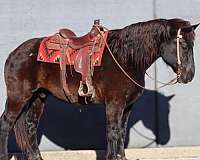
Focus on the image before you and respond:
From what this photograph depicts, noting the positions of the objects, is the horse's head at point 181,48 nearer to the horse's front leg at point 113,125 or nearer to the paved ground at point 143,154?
the horse's front leg at point 113,125

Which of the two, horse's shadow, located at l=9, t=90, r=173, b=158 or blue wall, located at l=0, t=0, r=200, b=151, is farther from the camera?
horse's shadow, located at l=9, t=90, r=173, b=158

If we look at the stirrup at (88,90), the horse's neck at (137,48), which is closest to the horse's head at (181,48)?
the horse's neck at (137,48)

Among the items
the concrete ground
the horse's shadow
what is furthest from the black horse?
the horse's shadow

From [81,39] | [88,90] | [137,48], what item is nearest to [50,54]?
[81,39]

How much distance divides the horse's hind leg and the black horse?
1 cm

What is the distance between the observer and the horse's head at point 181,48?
14.1 feet

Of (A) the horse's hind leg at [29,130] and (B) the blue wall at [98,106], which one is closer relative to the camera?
(A) the horse's hind leg at [29,130]

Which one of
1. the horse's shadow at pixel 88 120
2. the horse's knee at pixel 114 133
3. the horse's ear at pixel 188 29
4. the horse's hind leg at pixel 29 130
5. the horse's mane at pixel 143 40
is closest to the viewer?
the horse's ear at pixel 188 29

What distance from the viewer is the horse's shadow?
6012 millimetres

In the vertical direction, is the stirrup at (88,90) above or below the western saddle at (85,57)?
below

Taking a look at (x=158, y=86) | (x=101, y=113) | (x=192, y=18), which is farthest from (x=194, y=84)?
(x=101, y=113)

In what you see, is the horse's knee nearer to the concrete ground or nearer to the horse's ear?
the horse's ear

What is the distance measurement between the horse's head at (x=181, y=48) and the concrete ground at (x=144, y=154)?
1666 millimetres

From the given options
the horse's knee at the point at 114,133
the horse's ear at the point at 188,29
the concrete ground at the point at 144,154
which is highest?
the horse's ear at the point at 188,29
